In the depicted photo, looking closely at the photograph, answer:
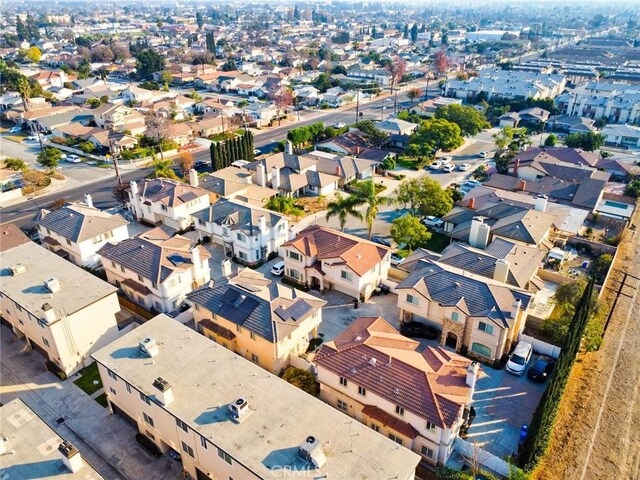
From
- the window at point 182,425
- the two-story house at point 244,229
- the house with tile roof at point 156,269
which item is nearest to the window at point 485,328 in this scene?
the window at point 182,425

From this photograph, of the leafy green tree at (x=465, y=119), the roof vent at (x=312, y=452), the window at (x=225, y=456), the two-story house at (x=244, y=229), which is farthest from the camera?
the leafy green tree at (x=465, y=119)

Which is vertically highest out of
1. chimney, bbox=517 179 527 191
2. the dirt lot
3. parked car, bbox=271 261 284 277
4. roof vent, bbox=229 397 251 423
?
roof vent, bbox=229 397 251 423

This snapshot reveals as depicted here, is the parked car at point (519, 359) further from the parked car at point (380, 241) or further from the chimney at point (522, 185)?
the chimney at point (522, 185)

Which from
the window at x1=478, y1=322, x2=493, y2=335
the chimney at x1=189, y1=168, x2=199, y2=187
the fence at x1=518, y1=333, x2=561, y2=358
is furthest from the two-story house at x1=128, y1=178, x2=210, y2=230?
the fence at x1=518, y1=333, x2=561, y2=358

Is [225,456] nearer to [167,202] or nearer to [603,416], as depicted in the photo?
[603,416]

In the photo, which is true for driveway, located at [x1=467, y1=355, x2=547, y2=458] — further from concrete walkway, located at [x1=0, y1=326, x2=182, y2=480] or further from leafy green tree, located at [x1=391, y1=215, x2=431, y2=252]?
concrete walkway, located at [x1=0, y1=326, x2=182, y2=480]

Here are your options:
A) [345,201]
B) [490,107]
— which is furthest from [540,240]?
[490,107]
